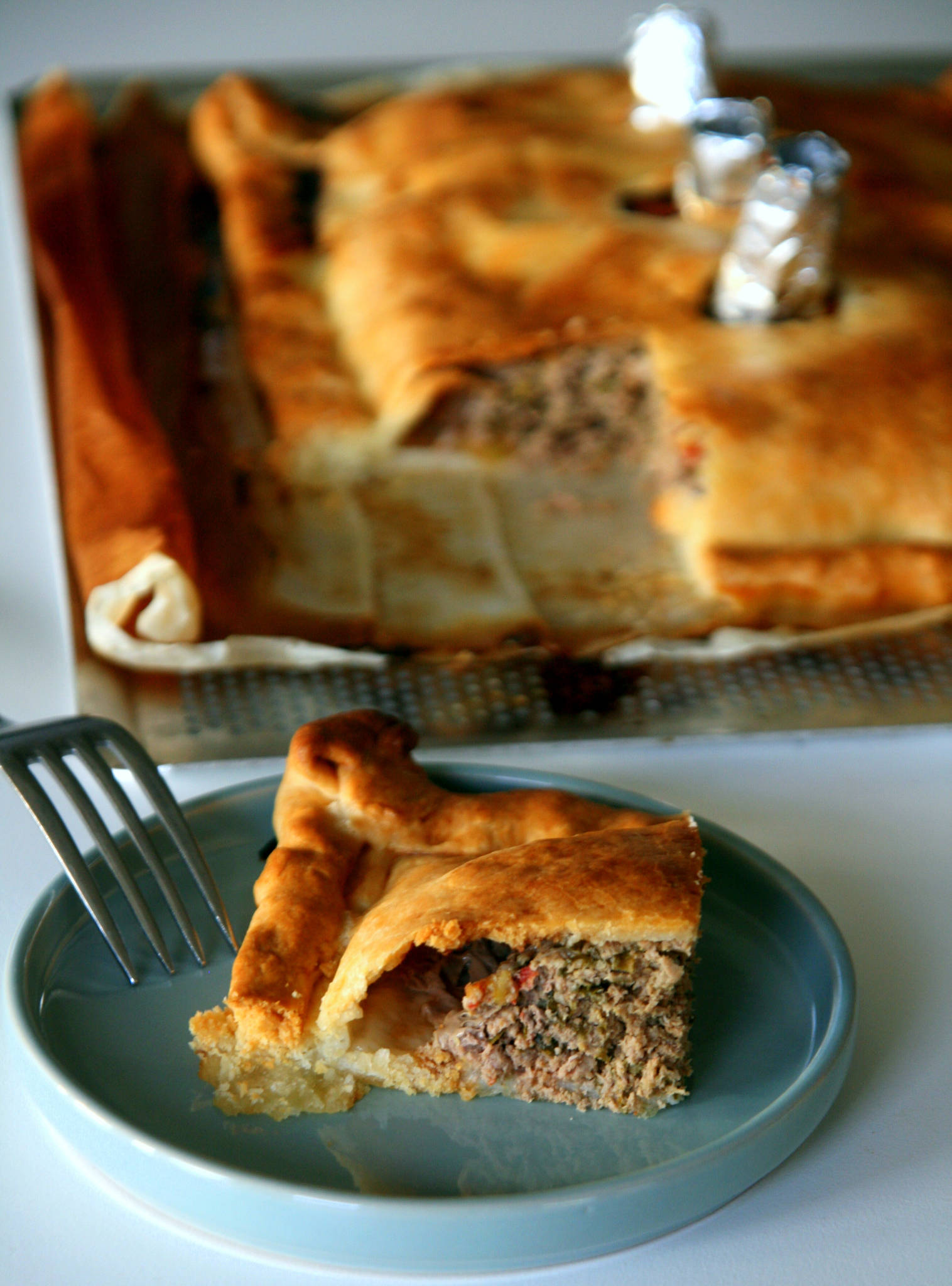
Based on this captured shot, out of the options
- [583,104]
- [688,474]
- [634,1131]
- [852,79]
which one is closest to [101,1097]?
[634,1131]

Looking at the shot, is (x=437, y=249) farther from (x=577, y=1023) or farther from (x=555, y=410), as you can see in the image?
(x=577, y=1023)

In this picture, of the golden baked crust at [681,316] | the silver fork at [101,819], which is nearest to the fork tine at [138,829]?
the silver fork at [101,819]

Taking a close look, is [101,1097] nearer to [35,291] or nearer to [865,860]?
[865,860]

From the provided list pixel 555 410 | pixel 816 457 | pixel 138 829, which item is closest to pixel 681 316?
pixel 555 410

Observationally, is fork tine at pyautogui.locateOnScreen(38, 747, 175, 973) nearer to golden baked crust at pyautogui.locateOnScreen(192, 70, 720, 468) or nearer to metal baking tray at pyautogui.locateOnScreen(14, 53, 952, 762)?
metal baking tray at pyautogui.locateOnScreen(14, 53, 952, 762)

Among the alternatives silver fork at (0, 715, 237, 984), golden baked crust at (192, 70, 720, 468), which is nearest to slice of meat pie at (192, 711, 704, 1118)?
silver fork at (0, 715, 237, 984)

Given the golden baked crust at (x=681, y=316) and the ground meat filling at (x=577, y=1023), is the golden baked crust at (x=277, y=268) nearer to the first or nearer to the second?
the golden baked crust at (x=681, y=316)
